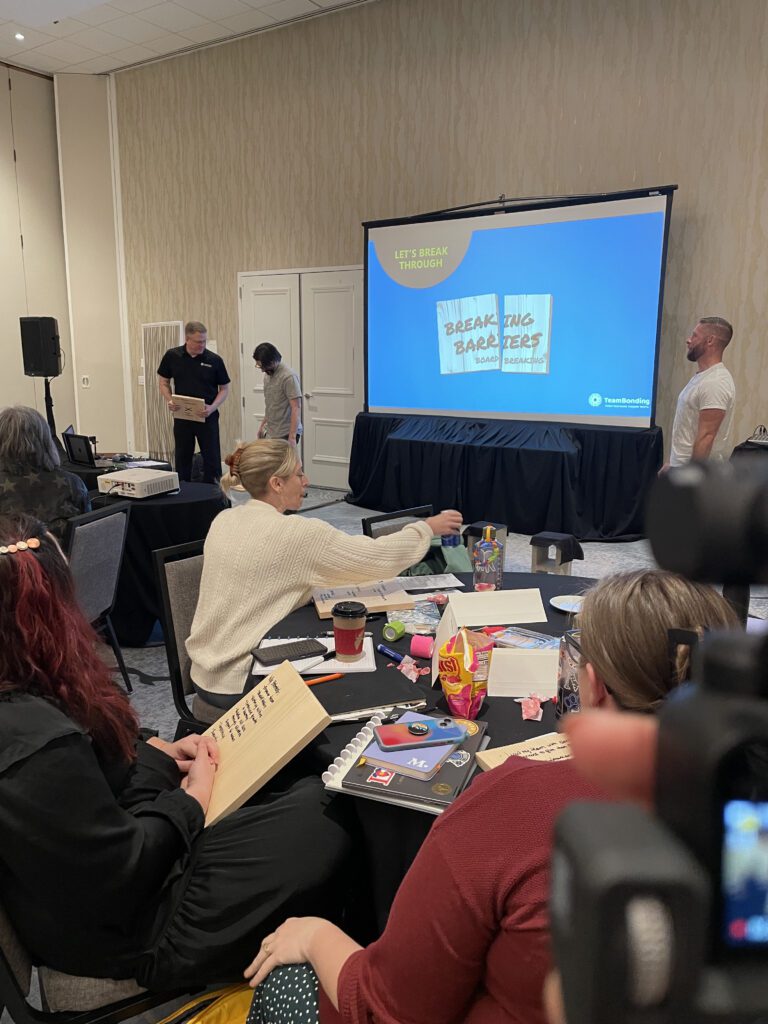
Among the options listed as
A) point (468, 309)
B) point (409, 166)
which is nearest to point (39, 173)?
point (409, 166)

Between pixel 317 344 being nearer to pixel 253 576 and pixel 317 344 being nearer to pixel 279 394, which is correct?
pixel 279 394

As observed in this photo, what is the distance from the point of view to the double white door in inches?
284

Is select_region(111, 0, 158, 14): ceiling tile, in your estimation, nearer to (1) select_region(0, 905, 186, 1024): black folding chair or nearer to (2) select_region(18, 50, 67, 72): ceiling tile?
(2) select_region(18, 50, 67, 72): ceiling tile

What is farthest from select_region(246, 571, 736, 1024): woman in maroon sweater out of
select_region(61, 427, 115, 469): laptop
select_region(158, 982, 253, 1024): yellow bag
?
select_region(61, 427, 115, 469): laptop

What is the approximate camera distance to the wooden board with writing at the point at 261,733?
4.53 feet

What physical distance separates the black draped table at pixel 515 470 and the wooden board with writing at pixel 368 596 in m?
3.24

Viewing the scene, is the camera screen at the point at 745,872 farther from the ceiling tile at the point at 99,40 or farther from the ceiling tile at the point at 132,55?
the ceiling tile at the point at 132,55

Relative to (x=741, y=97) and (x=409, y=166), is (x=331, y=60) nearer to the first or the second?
(x=409, y=166)

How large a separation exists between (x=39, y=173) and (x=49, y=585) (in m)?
8.57

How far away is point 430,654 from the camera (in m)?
1.83

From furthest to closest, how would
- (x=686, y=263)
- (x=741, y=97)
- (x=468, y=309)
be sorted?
(x=468, y=309)
(x=686, y=263)
(x=741, y=97)

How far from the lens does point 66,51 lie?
7676 mm

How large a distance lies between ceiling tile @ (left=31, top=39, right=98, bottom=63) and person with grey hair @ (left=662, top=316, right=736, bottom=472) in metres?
6.81

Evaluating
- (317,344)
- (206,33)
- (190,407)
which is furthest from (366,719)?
(206,33)
